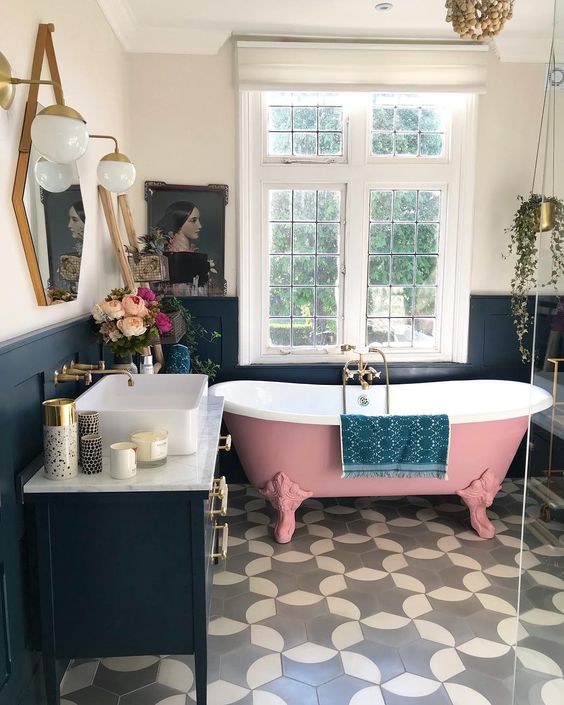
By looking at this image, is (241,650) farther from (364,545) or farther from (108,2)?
(108,2)

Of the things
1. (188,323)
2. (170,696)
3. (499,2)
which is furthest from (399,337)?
(170,696)

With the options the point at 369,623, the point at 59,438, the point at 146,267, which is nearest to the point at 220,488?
the point at 59,438

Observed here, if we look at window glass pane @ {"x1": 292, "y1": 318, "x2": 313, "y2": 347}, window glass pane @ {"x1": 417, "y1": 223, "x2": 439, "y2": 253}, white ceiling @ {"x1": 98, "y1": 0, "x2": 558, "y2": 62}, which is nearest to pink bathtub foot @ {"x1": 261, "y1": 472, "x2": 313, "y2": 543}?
window glass pane @ {"x1": 292, "y1": 318, "x2": 313, "y2": 347}

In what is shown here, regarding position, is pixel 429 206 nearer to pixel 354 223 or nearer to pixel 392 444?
pixel 354 223

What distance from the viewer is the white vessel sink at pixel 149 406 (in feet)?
6.72

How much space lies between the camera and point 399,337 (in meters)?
4.35

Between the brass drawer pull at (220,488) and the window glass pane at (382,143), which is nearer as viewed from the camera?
the brass drawer pull at (220,488)

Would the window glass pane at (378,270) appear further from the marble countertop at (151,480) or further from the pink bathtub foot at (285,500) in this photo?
the marble countertop at (151,480)

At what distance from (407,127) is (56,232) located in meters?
2.71

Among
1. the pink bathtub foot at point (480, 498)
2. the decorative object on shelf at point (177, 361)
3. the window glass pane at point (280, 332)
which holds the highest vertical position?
the window glass pane at point (280, 332)

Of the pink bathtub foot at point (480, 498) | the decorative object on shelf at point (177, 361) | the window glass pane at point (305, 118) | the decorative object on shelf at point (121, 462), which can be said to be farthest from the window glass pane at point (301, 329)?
the decorative object on shelf at point (121, 462)

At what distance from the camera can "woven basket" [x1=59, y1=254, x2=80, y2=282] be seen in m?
2.39

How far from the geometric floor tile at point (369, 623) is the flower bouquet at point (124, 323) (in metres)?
1.18

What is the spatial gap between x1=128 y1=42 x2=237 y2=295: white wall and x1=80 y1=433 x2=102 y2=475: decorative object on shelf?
2335mm
